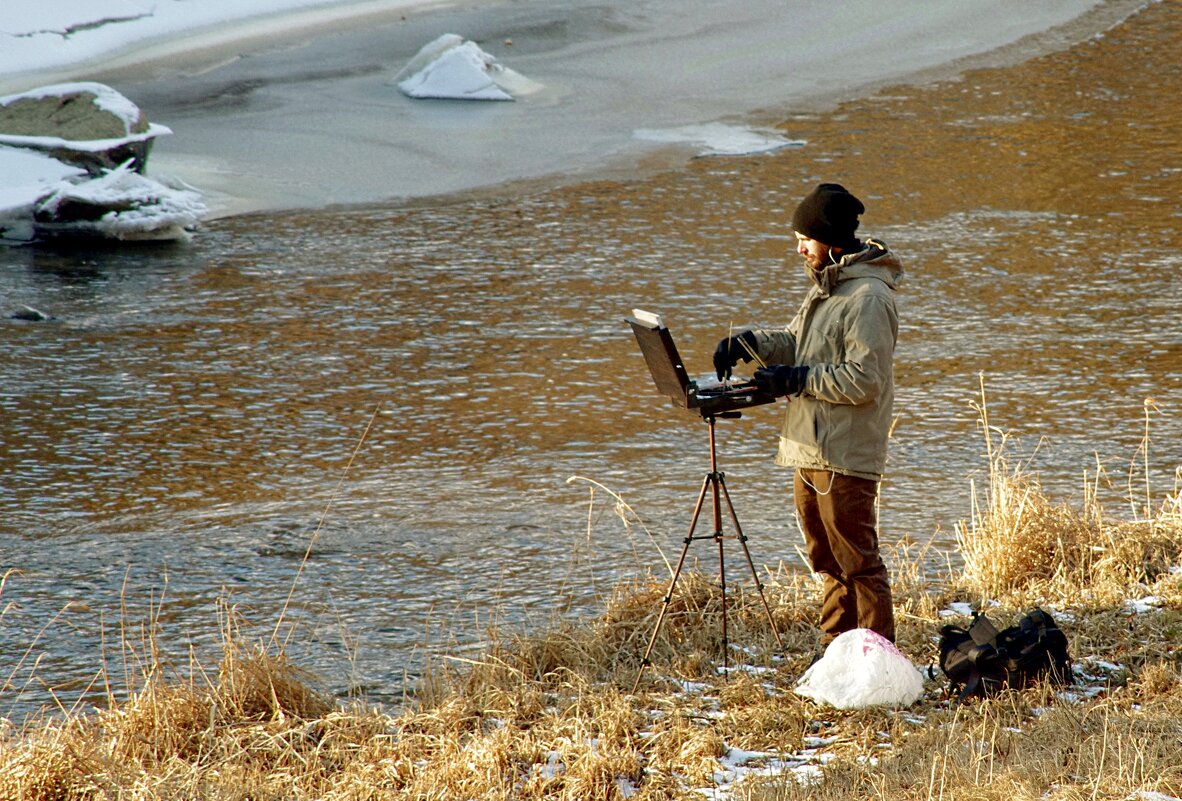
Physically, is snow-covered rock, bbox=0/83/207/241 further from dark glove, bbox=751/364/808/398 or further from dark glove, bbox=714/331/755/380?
dark glove, bbox=751/364/808/398

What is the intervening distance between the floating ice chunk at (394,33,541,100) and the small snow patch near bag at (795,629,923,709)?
11950mm

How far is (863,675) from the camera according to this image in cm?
493

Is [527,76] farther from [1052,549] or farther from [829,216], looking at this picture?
[829,216]

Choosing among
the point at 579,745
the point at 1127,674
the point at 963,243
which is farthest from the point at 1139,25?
the point at 579,745

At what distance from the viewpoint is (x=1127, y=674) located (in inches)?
204

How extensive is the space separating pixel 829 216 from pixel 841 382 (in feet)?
1.77

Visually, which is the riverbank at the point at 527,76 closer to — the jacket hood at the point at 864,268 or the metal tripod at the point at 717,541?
the metal tripod at the point at 717,541

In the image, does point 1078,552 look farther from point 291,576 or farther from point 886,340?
point 291,576

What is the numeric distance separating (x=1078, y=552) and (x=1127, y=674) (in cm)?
99

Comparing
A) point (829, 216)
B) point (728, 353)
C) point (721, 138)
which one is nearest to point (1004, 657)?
point (728, 353)

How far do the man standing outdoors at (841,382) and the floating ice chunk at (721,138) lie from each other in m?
9.06

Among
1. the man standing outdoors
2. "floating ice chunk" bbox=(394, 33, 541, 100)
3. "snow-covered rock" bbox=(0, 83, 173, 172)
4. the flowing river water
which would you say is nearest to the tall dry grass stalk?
the flowing river water

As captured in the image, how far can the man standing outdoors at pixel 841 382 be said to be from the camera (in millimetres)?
4789

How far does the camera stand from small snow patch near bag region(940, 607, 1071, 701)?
4969mm
